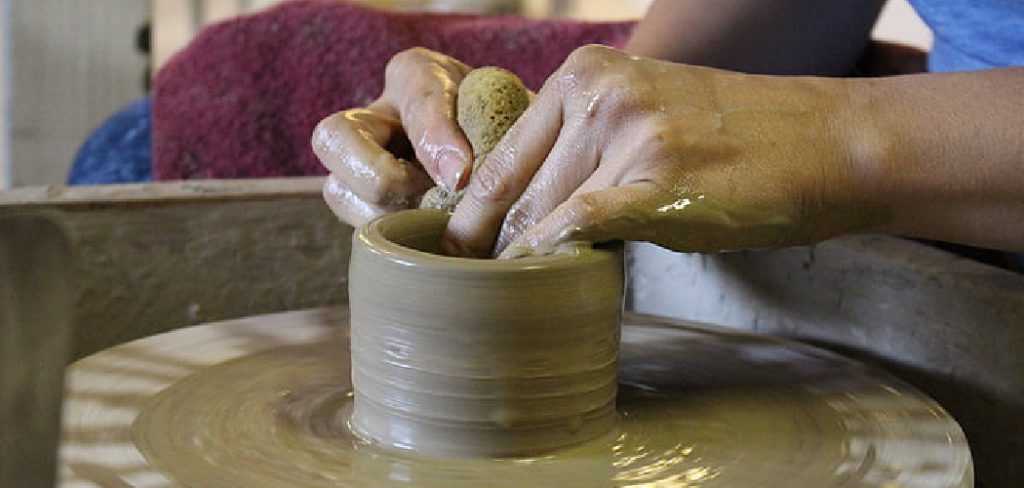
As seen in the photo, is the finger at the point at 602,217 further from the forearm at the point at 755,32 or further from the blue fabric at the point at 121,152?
the blue fabric at the point at 121,152

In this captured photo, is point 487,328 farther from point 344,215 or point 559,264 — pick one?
point 344,215

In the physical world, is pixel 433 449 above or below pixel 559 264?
below

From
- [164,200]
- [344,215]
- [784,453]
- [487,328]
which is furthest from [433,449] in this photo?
[164,200]

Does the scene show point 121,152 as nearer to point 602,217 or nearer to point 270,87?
point 270,87

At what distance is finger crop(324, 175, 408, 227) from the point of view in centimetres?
117

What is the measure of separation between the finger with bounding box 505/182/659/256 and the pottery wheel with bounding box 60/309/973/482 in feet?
0.46

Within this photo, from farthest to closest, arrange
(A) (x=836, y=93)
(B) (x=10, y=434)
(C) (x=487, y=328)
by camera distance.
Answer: (A) (x=836, y=93)
(C) (x=487, y=328)
(B) (x=10, y=434)

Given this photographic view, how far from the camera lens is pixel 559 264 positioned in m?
0.90

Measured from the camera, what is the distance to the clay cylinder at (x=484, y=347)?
2.92ft

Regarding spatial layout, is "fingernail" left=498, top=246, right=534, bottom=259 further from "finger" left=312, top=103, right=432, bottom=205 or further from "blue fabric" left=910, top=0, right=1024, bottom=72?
"blue fabric" left=910, top=0, right=1024, bottom=72

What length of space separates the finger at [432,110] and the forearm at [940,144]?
1.01ft

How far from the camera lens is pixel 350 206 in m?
1.20

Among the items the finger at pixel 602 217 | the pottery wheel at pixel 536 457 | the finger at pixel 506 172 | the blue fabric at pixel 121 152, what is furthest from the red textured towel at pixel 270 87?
the finger at pixel 602 217

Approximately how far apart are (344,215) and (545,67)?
1.05 meters
